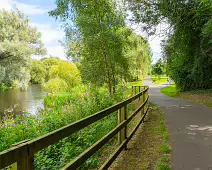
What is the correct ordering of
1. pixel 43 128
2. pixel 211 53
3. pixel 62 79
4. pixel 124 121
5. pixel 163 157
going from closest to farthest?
pixel 163 157
pixel 124 121
pixel 43 128
pixel 211 53
pixel 62 79

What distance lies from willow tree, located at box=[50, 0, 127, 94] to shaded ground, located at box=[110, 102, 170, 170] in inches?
266

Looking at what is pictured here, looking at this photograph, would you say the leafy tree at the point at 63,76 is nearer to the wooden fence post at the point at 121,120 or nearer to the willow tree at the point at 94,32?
the willow tree at the point at 94,32

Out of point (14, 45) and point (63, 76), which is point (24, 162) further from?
point (63, 76)

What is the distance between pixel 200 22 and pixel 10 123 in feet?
37.7

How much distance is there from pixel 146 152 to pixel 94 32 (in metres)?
8.53

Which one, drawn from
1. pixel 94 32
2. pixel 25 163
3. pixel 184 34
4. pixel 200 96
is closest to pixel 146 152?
pixel 25 163

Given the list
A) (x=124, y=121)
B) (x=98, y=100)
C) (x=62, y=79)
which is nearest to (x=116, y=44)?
(x=98, y=100)

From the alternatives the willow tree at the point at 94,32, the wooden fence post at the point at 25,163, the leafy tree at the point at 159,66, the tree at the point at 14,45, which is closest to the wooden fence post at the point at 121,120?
the wooden fence post at the point at 25,163

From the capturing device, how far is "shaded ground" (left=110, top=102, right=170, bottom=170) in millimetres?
3734

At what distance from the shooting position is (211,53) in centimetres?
1421

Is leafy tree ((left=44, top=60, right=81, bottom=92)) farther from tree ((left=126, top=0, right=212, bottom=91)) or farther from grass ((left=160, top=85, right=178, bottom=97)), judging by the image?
tree ((left=126, top=0, right=212, bottom=91))

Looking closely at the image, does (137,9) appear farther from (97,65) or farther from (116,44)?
(97,65)

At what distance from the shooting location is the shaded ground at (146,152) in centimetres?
373

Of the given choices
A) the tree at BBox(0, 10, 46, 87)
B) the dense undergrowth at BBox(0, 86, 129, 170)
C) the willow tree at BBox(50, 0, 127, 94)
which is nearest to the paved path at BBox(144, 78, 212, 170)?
the dense undergrowth at BBox(0, 86, 129, 170)
